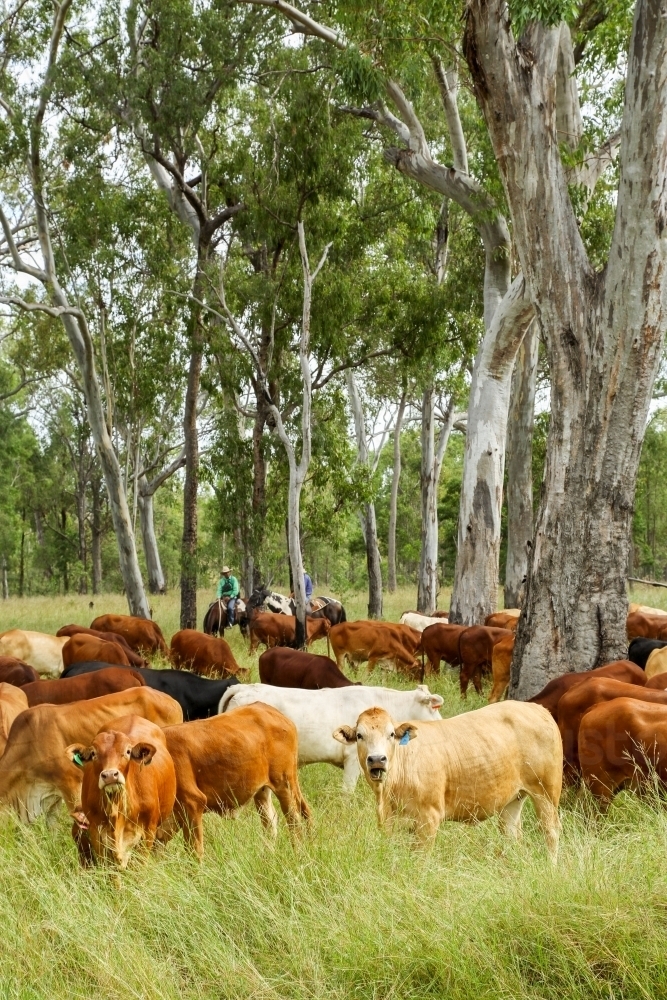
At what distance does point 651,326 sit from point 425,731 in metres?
5.48

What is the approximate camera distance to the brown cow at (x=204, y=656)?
14.0 m

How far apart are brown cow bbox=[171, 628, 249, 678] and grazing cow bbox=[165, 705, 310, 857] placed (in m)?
6.31

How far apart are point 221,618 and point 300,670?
904 cm

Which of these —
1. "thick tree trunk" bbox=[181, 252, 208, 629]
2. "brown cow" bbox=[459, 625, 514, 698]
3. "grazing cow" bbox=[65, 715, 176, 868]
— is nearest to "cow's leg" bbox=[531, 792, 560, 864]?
"grazing cow" bbox=[65, 715, 176, 868]

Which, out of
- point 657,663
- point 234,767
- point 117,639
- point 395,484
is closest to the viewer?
point 234,767

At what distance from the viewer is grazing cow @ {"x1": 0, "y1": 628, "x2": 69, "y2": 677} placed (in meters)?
13.3

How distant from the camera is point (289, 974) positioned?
16.5 ft

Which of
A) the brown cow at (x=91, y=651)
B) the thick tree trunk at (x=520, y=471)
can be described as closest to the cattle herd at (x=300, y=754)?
the brown cow at (x=91, y=651)

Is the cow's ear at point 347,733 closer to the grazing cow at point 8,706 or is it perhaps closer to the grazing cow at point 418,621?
the grazing cow at point 8,706

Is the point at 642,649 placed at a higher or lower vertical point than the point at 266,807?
higher

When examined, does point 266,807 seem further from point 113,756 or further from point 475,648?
point 475,648

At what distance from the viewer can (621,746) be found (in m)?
7.17

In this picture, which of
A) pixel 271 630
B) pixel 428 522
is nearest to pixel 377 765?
pixel 271 630

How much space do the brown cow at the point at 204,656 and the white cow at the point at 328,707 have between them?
464 centimetres
